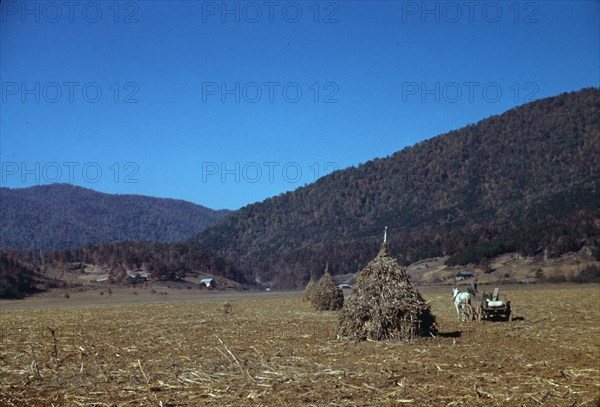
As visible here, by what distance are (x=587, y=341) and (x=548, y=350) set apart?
6.12ft

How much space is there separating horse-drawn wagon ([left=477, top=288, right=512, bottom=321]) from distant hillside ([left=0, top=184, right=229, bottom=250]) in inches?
4324

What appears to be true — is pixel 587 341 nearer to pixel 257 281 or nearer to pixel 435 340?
pixel 435 340

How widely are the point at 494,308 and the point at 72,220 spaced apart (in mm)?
154527

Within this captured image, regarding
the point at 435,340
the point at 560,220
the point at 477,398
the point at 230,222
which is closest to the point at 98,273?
the point at 560,220

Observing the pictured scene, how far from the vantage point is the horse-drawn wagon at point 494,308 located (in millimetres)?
19141

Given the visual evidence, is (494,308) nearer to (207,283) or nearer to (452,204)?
(207,283)

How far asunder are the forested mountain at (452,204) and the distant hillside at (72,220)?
99.9 ft

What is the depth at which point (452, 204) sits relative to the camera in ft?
359

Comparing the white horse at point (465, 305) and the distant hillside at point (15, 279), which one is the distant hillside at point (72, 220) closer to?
the distant hillside at point (15, 279)

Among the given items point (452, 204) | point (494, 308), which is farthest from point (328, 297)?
point (452, 204)

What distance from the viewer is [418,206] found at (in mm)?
114062

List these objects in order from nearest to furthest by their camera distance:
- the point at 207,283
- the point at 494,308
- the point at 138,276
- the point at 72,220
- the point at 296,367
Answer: the point at 296,367 < the point at 494,308 < the point at 138,276 < the point at 207,283 < the point at 72,220

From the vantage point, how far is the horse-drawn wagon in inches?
754

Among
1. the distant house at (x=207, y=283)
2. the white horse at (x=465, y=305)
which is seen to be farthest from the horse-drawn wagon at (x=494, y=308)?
the distant house at (x=207, y=283)
